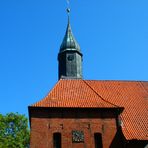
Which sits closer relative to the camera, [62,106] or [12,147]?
[62,106]

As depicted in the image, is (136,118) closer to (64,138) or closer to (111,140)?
(111,140)

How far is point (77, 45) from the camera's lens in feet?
90.3

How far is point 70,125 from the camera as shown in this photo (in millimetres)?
20594

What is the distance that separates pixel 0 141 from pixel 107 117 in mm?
11791

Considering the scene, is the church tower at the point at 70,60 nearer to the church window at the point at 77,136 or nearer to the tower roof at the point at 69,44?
the tower roof at the point at 69,44

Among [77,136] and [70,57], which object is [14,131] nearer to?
[70,57]

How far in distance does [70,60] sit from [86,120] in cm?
648

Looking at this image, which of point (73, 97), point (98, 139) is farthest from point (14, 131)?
point (98, 139)

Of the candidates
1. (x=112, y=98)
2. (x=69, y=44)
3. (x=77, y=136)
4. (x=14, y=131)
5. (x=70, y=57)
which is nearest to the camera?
(x=77, y=136)

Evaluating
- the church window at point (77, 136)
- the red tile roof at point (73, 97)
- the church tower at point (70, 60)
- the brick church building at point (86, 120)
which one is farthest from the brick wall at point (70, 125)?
the church tower at point (70, 60)

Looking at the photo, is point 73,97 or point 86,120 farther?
point 73,97

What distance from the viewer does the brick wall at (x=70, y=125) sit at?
789 inches

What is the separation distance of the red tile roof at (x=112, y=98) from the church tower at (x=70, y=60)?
868 mm

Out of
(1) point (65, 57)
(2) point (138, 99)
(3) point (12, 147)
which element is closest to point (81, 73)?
(1) point (65, 57)
